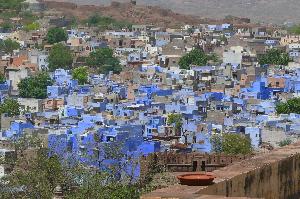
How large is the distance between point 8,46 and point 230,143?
34084 mm

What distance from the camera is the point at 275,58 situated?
5044cm

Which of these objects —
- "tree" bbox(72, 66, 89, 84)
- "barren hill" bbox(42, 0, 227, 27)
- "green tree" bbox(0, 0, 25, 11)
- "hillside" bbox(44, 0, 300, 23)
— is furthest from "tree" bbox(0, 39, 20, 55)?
"hillside" bbox(44, 0, 300, 23)

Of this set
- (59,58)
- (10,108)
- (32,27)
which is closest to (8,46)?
(59,58)

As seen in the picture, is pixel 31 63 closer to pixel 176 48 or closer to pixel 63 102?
pixel 176 48

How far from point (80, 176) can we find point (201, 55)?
37.4m

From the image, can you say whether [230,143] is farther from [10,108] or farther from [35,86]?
[35,86]

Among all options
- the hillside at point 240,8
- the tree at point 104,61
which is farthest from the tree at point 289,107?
the hillside at point 240,8

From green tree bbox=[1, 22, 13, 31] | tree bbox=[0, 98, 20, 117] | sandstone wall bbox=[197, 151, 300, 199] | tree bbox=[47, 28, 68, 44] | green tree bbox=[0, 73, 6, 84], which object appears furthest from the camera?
green tree bbox=[1, 22, 13, 31]

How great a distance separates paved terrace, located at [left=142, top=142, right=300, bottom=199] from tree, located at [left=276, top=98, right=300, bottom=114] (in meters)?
25.8

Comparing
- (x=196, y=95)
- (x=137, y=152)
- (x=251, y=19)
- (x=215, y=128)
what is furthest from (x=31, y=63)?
(x=251, y=19)

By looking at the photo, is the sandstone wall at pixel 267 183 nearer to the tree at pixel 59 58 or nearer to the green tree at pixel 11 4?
the tree at pixel 59 58

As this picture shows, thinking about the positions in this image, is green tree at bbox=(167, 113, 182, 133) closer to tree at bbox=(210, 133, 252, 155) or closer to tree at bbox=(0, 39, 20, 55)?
tree at bbox=(210, 133, 252, 155)

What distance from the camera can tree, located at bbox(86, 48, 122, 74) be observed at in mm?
50062

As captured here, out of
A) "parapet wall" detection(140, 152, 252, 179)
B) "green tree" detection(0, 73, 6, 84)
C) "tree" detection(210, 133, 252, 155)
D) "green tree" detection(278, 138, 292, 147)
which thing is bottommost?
"green tree" detection(0, 73, 6, 84)
